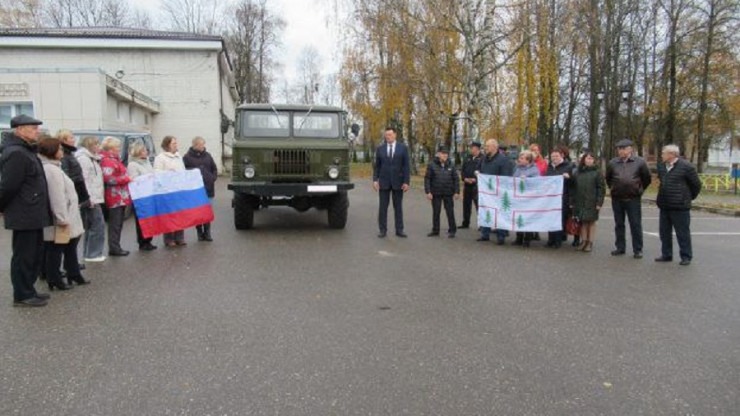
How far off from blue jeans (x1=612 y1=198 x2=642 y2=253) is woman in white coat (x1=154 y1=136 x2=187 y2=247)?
694cm

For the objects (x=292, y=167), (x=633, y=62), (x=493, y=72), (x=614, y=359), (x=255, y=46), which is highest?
(x=255, y=46)

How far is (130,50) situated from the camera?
103ft

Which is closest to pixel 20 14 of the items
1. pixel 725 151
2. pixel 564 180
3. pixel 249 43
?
pixel 249 43

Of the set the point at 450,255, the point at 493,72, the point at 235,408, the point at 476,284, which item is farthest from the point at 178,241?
the point at 493,72

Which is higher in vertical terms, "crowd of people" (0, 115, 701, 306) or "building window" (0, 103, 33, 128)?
"building window" (0, 103, 33, 128)

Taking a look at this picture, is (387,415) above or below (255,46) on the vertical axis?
below

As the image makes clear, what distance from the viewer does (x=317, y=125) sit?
11.3 m

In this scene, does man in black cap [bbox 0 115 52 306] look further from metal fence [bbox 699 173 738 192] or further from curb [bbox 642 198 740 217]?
metal fence [bbox 699 173 738 192]

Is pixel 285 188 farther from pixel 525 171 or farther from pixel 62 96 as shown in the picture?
pixel 62 96

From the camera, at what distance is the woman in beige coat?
593cm

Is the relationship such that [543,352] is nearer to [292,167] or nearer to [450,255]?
[450,255]

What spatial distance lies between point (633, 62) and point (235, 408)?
35259 millimetres

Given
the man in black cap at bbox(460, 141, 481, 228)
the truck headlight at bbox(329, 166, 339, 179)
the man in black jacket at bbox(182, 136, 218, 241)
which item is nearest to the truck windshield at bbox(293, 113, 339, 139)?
the truck headlight at bbox(329, 166, 339, 179)

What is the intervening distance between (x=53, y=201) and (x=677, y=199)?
26.4 ft
